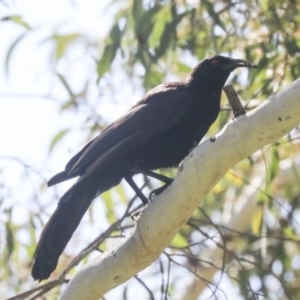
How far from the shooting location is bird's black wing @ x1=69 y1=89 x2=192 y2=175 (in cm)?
349

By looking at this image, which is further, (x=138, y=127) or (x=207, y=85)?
(x=207, y=85)

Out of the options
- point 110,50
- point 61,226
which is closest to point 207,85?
point 61,226

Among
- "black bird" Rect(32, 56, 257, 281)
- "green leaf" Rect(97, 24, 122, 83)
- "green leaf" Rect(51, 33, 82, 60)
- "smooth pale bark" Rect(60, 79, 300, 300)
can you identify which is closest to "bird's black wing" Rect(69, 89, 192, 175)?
"black bird" Rect(32, 56, 257, 281)

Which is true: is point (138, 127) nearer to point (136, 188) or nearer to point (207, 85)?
point (136, 188)

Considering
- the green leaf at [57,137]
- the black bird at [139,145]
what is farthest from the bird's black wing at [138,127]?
the green leaf at [57,137]

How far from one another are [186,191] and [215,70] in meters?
1.46

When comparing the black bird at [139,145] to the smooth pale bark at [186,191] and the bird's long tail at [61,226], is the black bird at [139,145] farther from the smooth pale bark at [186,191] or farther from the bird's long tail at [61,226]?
the smooth pale bark at [186,191]

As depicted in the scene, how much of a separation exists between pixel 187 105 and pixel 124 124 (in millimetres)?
339

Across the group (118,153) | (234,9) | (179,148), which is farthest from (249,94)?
(118,153)

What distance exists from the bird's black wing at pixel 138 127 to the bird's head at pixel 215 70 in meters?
0.21

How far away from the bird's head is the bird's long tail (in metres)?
0.82

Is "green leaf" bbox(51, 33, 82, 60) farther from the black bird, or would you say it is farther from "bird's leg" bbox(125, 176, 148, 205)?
"bird's leg" bbox(125, 176, 148, 205)

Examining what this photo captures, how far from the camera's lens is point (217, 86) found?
160 inches

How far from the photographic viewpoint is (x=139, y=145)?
3.61 m
